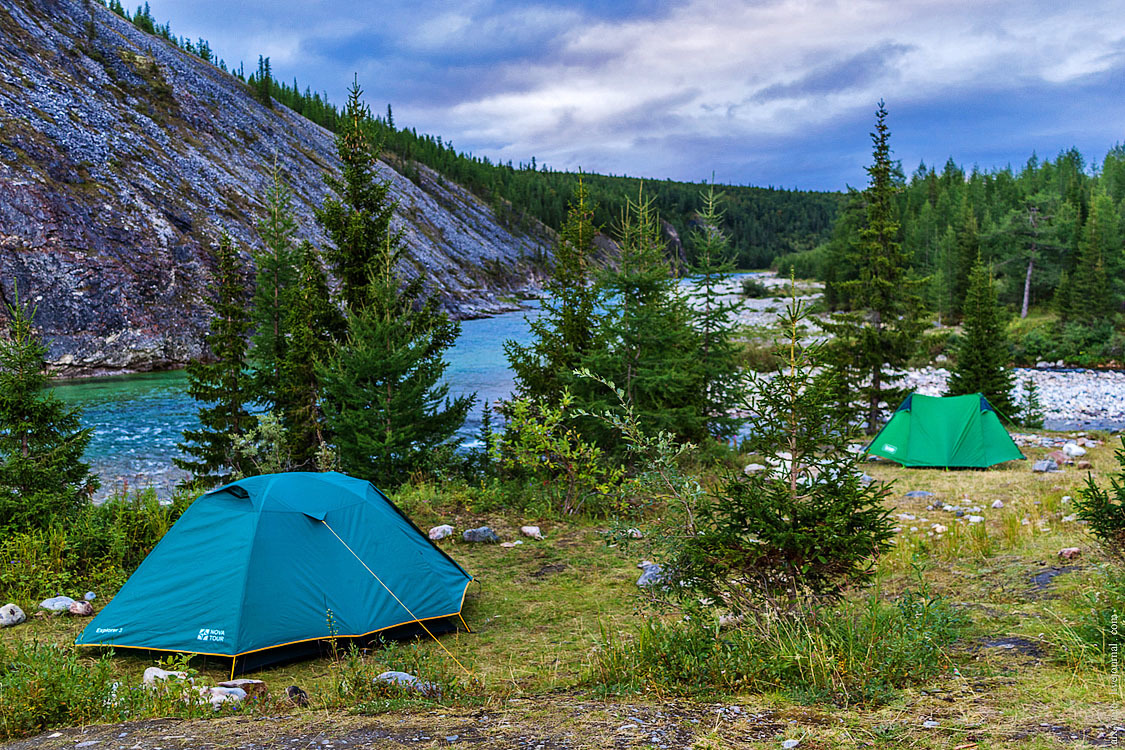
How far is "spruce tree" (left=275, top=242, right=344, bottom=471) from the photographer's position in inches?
543

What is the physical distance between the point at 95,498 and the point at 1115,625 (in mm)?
17549

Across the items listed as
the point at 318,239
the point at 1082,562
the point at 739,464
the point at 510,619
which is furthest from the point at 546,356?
the point at 318,239

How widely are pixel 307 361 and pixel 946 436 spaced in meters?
14.3

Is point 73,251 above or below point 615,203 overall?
below

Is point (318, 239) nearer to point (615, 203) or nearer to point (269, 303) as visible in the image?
point (269, 303)

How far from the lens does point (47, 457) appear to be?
9.20m

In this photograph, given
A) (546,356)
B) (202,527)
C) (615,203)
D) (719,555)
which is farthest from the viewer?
(615,203)

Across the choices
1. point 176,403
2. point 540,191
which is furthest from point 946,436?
point 540,191

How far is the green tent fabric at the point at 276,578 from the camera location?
246 inches

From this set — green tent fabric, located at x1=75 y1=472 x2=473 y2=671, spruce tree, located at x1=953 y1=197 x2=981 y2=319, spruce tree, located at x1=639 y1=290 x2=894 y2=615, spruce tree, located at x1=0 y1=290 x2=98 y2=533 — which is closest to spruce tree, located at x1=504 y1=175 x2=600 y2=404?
green tent fabric, located at x1=75 y1=472 x2=473 y2=671

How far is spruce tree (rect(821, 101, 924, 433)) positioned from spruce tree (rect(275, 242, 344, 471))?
1407 cm

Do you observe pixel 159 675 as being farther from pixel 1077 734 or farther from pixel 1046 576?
pixel 1046 576

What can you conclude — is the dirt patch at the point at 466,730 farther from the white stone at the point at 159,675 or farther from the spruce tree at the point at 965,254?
the spruce tree at the point at 965,254

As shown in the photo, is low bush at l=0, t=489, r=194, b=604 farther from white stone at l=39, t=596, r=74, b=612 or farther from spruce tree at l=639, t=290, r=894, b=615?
spruce tree at l=639, t=290, r=894, b=615
